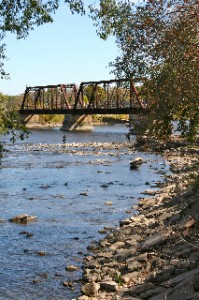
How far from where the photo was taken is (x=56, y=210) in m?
21.1

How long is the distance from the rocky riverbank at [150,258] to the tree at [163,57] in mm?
2682

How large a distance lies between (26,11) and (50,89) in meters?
102

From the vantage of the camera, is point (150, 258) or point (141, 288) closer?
point (141, 288)

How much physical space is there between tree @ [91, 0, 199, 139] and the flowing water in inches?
172

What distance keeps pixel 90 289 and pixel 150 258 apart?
1.88 meters

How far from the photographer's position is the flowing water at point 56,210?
12.7 meters

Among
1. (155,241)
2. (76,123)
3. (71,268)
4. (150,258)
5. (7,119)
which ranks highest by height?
(7,119)

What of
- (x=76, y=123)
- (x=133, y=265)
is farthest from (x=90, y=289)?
(x=76, y=123)

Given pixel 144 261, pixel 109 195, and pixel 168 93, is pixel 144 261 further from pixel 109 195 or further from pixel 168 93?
pixel 109 195

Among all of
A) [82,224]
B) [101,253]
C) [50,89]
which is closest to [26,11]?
[101,253]

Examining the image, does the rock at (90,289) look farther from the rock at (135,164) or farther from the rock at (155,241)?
the rock at (135,164)

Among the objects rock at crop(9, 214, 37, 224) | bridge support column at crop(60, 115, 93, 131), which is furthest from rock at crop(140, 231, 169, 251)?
bridge support column at crop(60, 115, 93, 131)

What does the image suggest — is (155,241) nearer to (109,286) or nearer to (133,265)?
(133,265)

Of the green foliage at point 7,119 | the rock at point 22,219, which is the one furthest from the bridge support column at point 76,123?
the green foliage at point 7,119
